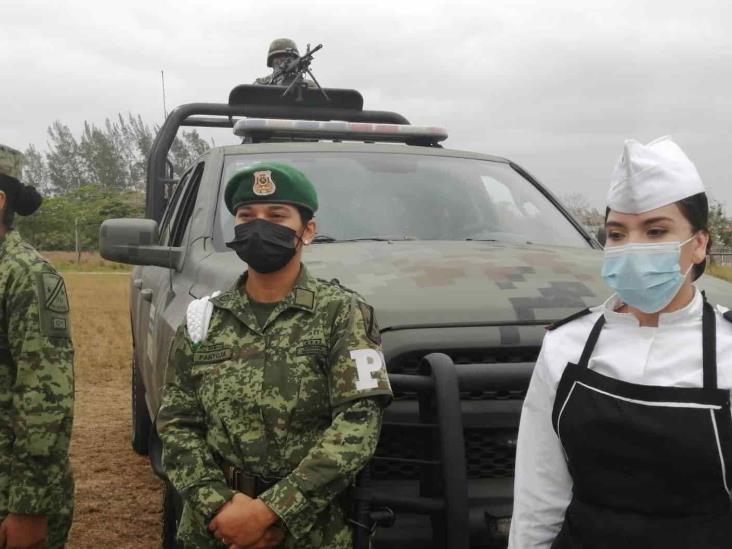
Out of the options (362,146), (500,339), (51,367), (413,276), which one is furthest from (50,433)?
(362,146)

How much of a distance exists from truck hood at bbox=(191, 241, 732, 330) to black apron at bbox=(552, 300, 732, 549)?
2.89 feet

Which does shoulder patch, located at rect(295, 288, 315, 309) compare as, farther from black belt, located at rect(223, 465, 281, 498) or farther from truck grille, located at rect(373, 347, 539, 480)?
black belt, located at rect(223, 465, 281, 498)

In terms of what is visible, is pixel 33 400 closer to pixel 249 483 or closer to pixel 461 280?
pixel 249 483

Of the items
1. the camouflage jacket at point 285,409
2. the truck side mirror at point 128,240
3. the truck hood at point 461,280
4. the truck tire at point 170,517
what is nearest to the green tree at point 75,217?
the truck side mirror at point 128,240

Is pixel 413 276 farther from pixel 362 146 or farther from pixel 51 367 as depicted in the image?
pixel 362 146

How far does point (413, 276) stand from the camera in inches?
114

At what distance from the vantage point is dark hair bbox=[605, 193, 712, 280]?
1857 millimetres

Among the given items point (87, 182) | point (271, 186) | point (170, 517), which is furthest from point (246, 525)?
point (87, 182)

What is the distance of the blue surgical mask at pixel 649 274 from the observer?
5.97 feet

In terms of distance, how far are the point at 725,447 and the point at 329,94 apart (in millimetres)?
5124

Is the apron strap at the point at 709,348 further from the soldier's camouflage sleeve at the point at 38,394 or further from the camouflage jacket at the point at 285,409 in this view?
the soldier's camouflage sleeve at the point at 38,394

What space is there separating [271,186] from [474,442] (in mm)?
942

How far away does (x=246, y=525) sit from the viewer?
2268mm

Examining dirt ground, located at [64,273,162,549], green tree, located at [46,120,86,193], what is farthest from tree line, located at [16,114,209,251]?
dirt ground, located at [64,273,162,549]
